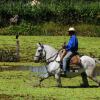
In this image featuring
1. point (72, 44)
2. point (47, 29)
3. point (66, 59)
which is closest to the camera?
point (72, 44)

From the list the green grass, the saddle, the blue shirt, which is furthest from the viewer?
the saddle

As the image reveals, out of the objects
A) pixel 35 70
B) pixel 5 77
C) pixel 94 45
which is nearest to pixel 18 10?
pixel 94 45

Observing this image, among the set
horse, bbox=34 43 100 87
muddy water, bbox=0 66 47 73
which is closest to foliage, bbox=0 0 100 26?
muddy water, bbox=0 66 47 73

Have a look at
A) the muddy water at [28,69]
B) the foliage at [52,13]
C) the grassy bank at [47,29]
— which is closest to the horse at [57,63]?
the muddy water at [28,69]

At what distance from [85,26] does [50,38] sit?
18.5ft

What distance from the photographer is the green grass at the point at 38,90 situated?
1528cm

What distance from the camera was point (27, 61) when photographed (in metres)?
27.3

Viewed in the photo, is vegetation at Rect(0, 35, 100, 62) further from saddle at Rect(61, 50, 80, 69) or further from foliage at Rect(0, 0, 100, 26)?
saddle at Rect(61, 50, 80, 69)

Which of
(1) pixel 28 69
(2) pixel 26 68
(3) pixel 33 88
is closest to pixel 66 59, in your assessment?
(3) pixel 33 88

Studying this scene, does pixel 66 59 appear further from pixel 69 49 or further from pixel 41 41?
pixel 41 41

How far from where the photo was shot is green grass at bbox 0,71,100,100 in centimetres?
1528

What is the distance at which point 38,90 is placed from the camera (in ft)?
55.1

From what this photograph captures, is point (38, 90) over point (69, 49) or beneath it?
beneath

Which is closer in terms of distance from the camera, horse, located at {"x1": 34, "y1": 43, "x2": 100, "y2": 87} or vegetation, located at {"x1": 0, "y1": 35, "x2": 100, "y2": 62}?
horse, located at {"x1": 34, "y1": 43, "x2": 100, "y2": 87}
